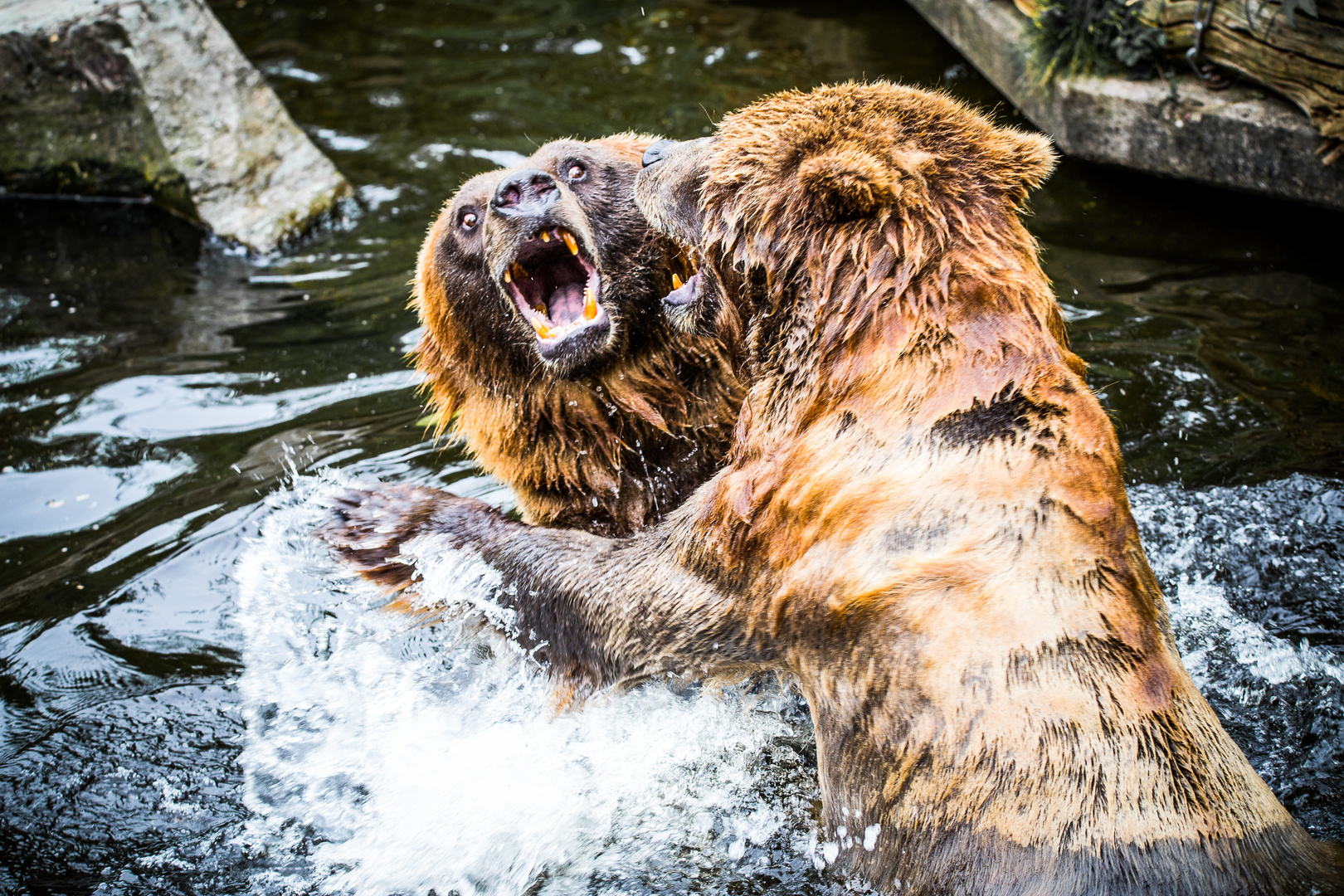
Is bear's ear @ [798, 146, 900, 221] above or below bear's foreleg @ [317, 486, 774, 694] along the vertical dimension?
above

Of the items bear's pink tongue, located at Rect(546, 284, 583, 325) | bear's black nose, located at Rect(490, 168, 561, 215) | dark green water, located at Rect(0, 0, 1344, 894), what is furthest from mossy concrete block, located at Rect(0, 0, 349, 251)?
bear's black nose, located at Rect(490, 168, 561, 215)

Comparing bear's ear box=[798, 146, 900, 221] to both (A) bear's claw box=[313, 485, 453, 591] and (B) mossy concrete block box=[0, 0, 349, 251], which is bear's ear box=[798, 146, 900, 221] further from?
(B) mossy concrete block box=[0, 0, 349, 251]

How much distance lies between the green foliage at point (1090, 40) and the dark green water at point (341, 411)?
2.02 feet

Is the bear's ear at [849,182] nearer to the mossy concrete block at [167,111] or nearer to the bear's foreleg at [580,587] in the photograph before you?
the bear's foreleg at [580,587]

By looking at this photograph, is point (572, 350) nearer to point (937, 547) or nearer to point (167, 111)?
point (937, 547)

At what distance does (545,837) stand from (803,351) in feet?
5.28

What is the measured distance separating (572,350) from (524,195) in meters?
0.53

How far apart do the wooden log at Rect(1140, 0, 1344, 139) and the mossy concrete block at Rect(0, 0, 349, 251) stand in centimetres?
547

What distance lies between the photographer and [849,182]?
94.7 inches

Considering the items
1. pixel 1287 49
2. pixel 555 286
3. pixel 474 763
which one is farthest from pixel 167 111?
pixel 1287 49

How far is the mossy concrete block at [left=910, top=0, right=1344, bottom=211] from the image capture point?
568 centimetres

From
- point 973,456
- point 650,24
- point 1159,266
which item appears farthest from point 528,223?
point 650,24

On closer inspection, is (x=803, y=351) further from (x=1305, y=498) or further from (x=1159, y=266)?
(x=1159, y=266)

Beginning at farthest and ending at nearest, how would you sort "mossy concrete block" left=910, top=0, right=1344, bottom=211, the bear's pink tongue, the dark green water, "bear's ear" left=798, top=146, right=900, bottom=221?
"mossy concrete block" left=910, top=0, right=1344, bottom=211 → the bear's pink tongue → the dark green water → "bear's ear" left=798, top=146, right=900, bottom=221
